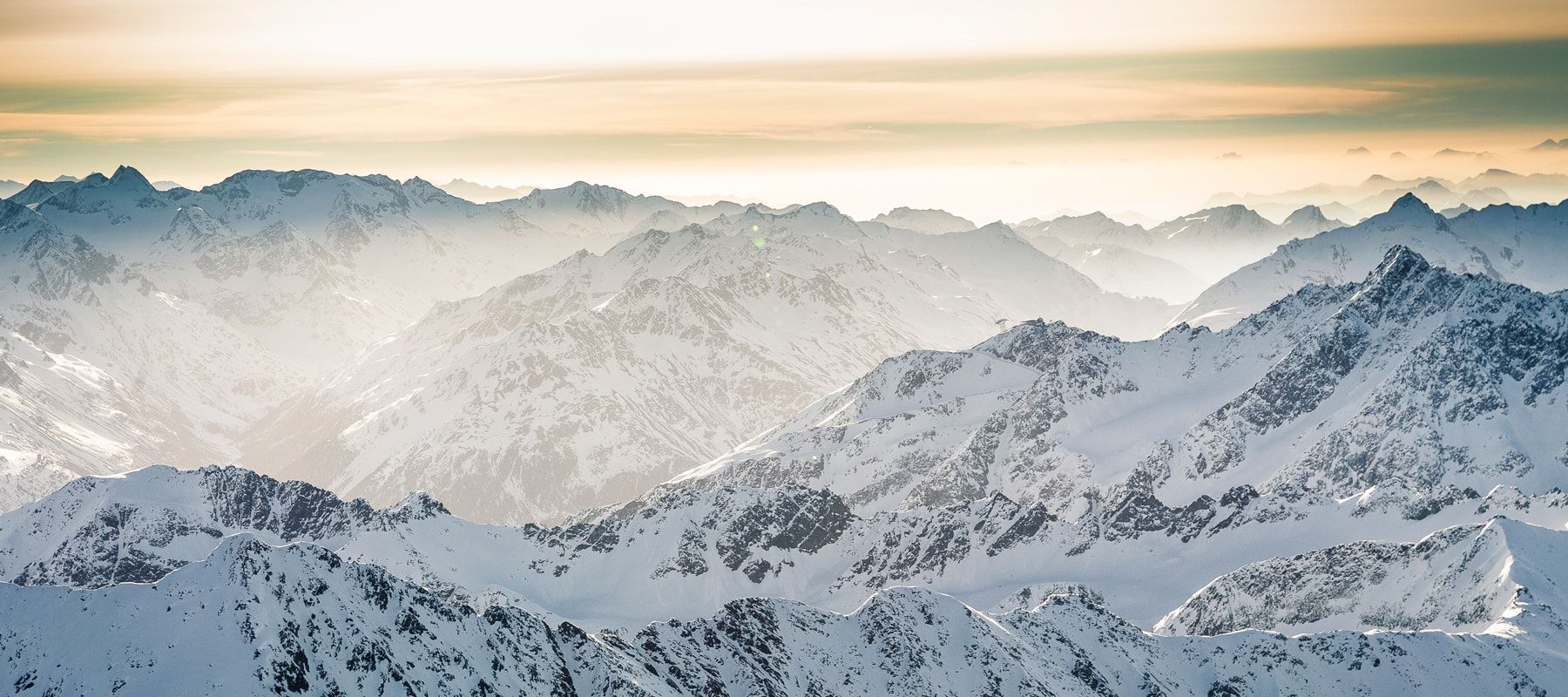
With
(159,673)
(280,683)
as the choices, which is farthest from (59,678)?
(280,683)

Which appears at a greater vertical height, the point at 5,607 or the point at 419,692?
the point at 5,607

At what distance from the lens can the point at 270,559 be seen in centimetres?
19988

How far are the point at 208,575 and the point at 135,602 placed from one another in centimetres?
896

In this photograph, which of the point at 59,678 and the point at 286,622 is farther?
the point at 286,622

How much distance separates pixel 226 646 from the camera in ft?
618

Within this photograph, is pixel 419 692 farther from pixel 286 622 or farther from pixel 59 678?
pixel 59 678

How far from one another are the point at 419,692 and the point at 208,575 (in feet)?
101

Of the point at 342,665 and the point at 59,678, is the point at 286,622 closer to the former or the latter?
the point at 342,665

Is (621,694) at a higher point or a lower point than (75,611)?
lower

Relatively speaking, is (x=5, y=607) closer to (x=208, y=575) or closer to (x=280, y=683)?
(x=208, y=575)

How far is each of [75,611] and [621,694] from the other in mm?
68084

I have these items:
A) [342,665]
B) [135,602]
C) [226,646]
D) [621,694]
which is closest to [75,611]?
[135,602]

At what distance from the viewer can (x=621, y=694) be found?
198625mm

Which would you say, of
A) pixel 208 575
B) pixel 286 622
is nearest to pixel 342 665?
pixel 286 622
